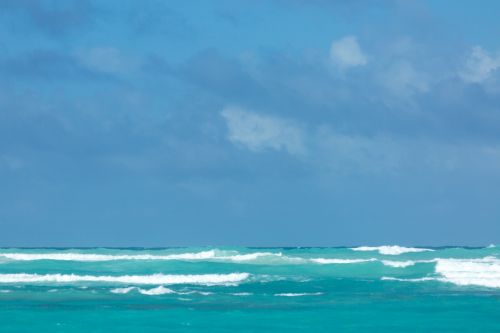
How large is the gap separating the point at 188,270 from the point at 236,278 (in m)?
6.51

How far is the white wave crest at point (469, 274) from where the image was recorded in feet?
79.6

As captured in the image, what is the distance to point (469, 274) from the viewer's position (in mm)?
27062

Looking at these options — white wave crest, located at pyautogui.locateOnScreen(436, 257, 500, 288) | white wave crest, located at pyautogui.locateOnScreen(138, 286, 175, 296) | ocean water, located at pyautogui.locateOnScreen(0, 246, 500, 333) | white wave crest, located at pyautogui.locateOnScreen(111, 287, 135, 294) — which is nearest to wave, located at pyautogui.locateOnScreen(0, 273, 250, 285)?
ocean water, located at pyautogui.locateOnScreen(0, 246, 500, 333)

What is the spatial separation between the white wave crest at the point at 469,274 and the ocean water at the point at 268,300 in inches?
1.3

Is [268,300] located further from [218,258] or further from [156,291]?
[218,258]

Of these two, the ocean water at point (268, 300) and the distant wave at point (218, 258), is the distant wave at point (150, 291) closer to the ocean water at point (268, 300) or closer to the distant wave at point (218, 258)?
the ocean water at point (268, 300)

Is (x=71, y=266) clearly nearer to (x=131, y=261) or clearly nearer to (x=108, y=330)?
(x=131, y=261)

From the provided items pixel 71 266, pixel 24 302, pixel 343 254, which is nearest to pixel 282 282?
pixel 24 302

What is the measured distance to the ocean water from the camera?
16.5 m

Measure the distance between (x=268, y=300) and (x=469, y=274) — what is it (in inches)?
376

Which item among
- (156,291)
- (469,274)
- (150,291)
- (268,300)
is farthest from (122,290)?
(469,274)

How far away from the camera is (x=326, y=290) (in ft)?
75.5

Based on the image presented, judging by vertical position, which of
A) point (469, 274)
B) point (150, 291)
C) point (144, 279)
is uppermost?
point (469, 274)

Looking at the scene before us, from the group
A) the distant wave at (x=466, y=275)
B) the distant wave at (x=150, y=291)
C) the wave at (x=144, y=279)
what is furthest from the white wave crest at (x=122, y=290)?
the distant wave at (x=466, y=275)
